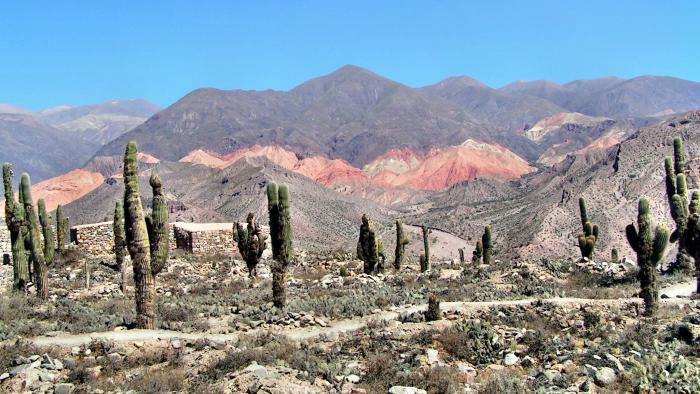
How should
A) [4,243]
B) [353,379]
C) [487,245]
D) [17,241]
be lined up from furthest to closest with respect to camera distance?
[487,245]
[4,243]
[17,241]
[353,379]

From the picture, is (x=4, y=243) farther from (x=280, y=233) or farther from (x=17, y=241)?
(x=280, y=233)

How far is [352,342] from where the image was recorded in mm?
14047

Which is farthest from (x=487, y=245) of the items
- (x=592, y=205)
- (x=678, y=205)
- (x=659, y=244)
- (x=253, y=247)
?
(x=592, y=205)

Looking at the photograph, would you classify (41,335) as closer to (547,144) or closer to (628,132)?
(628,132)

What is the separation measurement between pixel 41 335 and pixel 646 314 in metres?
16.4

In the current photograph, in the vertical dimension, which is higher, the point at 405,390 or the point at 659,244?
the point at 659,244

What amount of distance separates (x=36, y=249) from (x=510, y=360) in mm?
16217

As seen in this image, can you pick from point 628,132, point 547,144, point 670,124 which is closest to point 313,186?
point 670,124

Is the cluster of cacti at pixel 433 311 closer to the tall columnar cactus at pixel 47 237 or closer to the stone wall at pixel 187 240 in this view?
the tall columnar cactus at pixel 47 237

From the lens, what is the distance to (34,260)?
20.3m

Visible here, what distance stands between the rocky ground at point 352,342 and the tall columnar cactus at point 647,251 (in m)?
0.64

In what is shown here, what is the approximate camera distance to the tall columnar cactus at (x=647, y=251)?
1736 centimetres

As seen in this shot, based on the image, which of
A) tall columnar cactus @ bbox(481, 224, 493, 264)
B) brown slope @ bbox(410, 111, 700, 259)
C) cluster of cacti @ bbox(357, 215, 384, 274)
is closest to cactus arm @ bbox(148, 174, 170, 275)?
cluster of cacti @ bbox(357, 215, 384, 274)

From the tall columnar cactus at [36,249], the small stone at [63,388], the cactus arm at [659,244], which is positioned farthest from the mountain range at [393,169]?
the small stone at [63,388]
